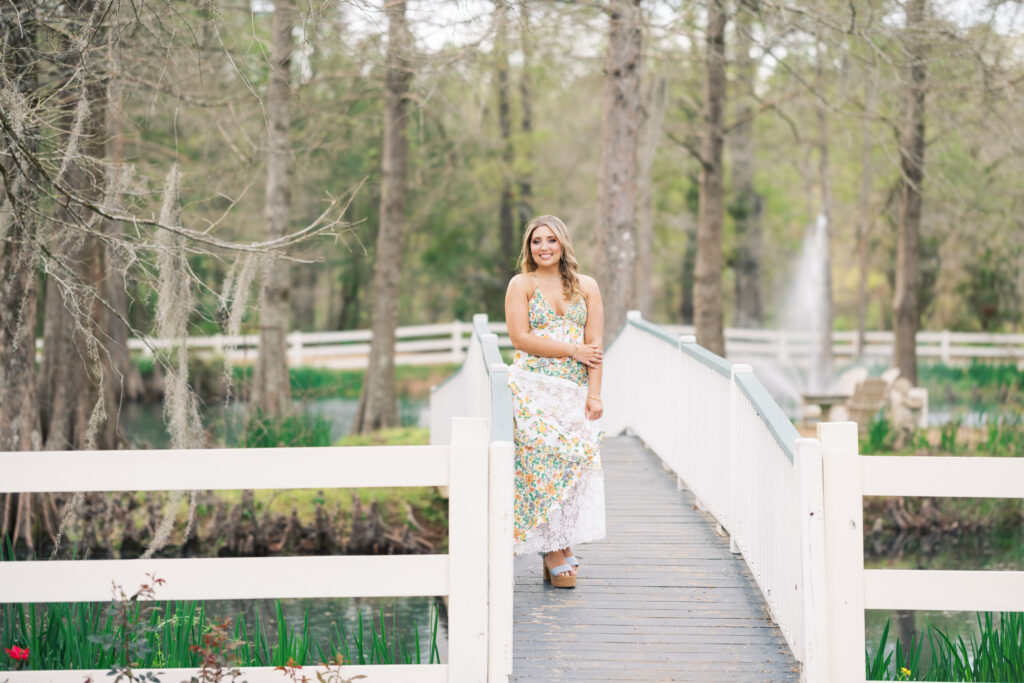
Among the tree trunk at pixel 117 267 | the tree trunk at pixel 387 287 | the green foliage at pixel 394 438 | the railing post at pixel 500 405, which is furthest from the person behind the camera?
the tree trunk at pixel 387 287

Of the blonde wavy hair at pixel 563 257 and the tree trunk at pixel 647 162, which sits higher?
the tree trunk at pixel 647 162

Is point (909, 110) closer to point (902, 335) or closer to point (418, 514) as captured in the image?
point (902, 335)

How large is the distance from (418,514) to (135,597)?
7126 mm

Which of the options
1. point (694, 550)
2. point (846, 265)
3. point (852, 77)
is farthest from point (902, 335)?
point (846, 265)

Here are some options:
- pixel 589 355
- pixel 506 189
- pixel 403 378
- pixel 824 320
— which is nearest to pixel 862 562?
pixel 589 355

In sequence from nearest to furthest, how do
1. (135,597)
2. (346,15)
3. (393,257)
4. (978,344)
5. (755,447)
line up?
1. (135,597)
2. (755,447)
3. (346,15)
4. (393,257)
5. (978,344)

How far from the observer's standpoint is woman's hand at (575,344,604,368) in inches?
213

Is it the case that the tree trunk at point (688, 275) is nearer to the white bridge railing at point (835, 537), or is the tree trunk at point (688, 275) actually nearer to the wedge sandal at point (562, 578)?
the wedge sandal at point (562, 578)

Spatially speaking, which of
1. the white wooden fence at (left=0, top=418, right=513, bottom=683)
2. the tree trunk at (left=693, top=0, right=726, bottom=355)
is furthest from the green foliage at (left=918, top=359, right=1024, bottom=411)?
the white wooden fence at (left=0, top=418, right=513, bottom=683)

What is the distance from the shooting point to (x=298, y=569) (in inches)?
169

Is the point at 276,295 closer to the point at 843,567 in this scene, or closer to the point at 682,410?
the point at 682,410

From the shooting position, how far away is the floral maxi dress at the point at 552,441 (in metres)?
5.40

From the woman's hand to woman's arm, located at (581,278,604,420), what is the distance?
2 cm

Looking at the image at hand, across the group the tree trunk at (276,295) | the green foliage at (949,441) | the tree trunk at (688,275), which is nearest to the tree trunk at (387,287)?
the tree trunk at (276,295)
